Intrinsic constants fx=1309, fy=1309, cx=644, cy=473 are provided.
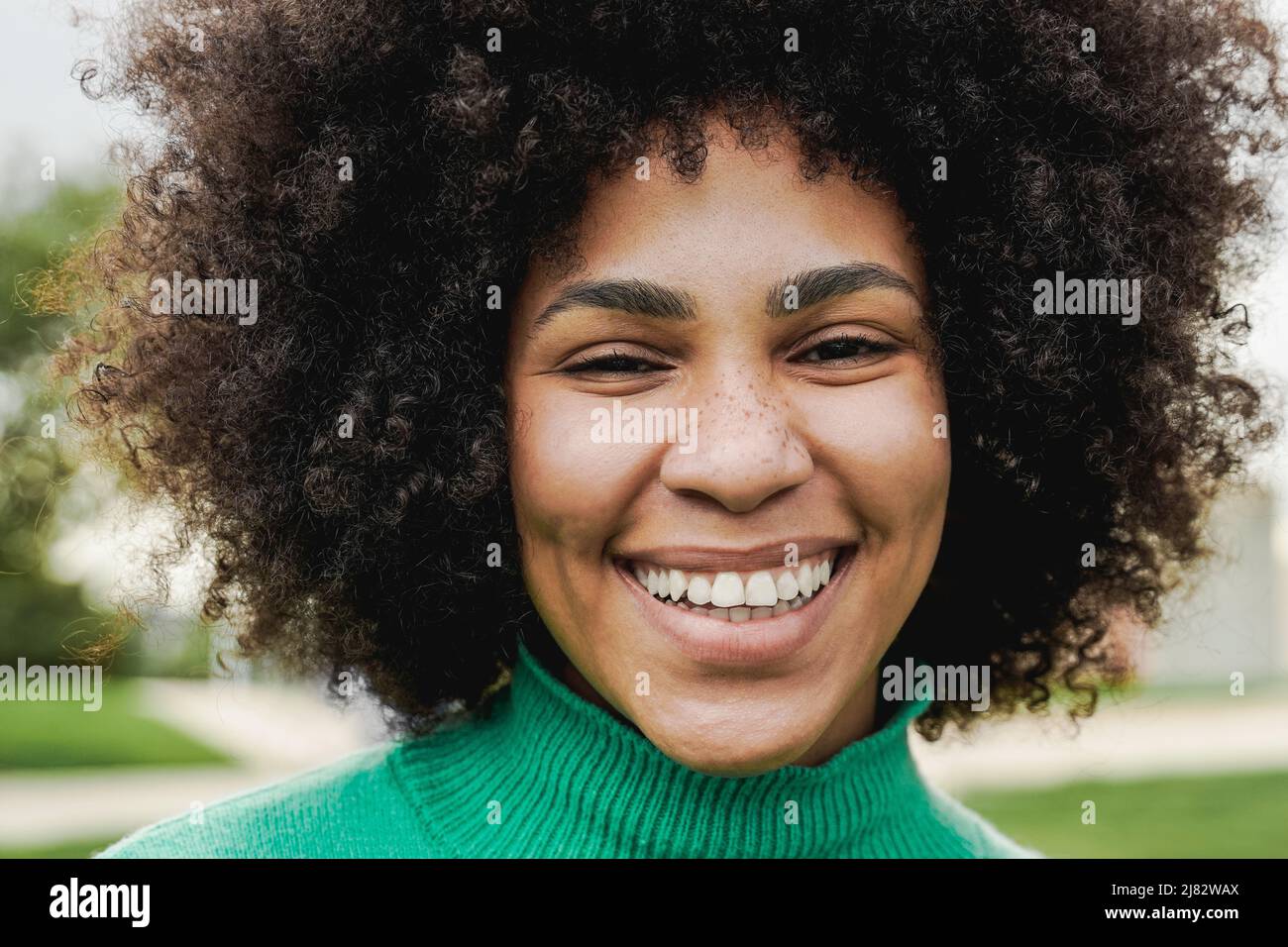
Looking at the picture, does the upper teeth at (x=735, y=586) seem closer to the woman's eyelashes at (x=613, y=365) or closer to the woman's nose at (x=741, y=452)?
the woman's nose at (x=741, y=452)

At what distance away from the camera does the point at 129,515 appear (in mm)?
3164

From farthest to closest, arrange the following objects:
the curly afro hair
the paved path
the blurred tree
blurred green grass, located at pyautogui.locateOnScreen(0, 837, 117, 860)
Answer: the blurred tree → the paved path → blurred green grass, located at pyautogui.locateOnScreen(0, 837, 117, 860) → the curly afro hair

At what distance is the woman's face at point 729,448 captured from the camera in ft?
7.64

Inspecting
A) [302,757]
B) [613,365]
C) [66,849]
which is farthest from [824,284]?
→ [302,757]

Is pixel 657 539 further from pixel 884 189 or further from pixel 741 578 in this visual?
pixel 884 189

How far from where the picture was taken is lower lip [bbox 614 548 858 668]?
2395mm

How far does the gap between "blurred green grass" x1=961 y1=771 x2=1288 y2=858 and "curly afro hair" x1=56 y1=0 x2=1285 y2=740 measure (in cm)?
819

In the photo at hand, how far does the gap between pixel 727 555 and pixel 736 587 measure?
6 cm

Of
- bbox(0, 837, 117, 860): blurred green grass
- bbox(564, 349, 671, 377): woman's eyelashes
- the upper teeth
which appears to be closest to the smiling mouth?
the upper teeth

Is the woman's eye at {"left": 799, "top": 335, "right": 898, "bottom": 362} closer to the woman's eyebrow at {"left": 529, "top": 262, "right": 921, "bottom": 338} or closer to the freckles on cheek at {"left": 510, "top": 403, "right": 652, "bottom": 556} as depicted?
the woman's eyebrow at {"left": 529, "top": 262, "right": 921, "bottom": 338}

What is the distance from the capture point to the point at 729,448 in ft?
7.42

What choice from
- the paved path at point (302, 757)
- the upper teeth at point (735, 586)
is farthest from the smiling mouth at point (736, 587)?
the paved path at point (302, 757)

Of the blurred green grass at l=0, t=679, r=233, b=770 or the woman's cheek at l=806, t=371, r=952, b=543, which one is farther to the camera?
the blurred green grass at l=0, t=679, r=233, b=770
